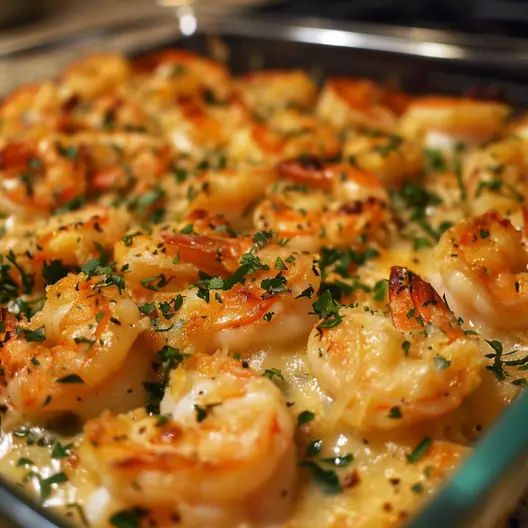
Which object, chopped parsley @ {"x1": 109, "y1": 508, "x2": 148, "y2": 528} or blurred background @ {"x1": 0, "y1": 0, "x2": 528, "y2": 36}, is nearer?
chopped parsley @ {"x1": 109, "y1": 508, "x2": 148, "y2": 528}

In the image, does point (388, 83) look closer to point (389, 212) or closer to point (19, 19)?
point (389, 212)

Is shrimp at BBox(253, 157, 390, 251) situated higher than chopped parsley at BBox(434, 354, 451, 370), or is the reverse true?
shrimp at BBox(253, 157, 390, 251)

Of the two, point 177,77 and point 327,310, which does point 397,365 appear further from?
point 177,77

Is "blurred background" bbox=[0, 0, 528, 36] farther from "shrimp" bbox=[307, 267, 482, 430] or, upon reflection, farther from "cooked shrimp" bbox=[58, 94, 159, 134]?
"shrimp" bbox=[307, 267, 482, 430]

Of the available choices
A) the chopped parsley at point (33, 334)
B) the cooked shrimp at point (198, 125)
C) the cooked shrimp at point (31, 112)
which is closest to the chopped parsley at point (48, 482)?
the chopped parsley at point (33, 334)

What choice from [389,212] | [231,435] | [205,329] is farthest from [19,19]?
[231,435]

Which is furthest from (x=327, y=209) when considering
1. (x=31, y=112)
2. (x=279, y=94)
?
(x=31, y=112)

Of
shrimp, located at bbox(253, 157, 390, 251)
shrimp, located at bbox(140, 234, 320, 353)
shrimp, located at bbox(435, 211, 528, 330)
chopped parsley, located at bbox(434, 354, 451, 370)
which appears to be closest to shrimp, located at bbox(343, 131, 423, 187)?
shrimp, located at bbox(253, 157, 390, 251)
